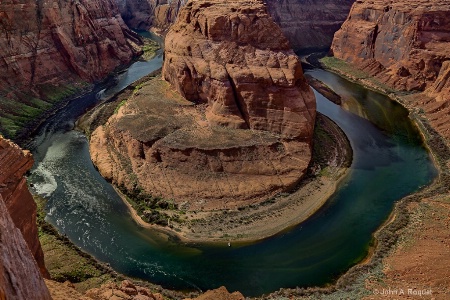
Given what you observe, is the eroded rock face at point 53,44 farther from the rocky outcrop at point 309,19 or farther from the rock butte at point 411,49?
the rock butte at point 411,49

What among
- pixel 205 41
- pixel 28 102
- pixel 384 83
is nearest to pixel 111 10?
pixel 28 102

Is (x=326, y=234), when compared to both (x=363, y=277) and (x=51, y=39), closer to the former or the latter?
(x=363, y=277)

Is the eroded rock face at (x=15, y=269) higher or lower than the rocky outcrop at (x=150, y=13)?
higher

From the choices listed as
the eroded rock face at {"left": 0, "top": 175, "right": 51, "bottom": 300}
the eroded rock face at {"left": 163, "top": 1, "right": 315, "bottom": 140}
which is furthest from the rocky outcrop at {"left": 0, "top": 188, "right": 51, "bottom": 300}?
the eroded rock face at {"left": 163, "top": 1, "right": 315, "bottom": 140}

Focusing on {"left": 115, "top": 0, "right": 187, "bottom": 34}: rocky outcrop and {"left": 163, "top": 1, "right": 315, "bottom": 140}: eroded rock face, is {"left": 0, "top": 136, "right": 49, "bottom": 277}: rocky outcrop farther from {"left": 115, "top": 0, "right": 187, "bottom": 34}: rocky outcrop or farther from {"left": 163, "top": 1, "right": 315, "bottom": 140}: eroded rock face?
{"left": 115, "top": 0, "right": 187, "bottom": 34}: rocky outcrop

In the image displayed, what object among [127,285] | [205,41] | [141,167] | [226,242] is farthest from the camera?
[205,41]

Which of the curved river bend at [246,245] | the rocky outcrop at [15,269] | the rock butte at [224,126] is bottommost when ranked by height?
the curved river bend at [246,245]

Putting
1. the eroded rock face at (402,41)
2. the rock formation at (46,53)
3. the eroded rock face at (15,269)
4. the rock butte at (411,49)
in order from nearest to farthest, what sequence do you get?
the eroded rock face at (15,269) → the rock butte at (411,49) → the rock formation at (46,53) → the eroded rock face at (402,41)

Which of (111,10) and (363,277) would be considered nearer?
(363,277)

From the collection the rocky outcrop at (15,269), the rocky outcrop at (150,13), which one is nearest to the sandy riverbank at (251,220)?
the rocky outcrop at (15,269)
